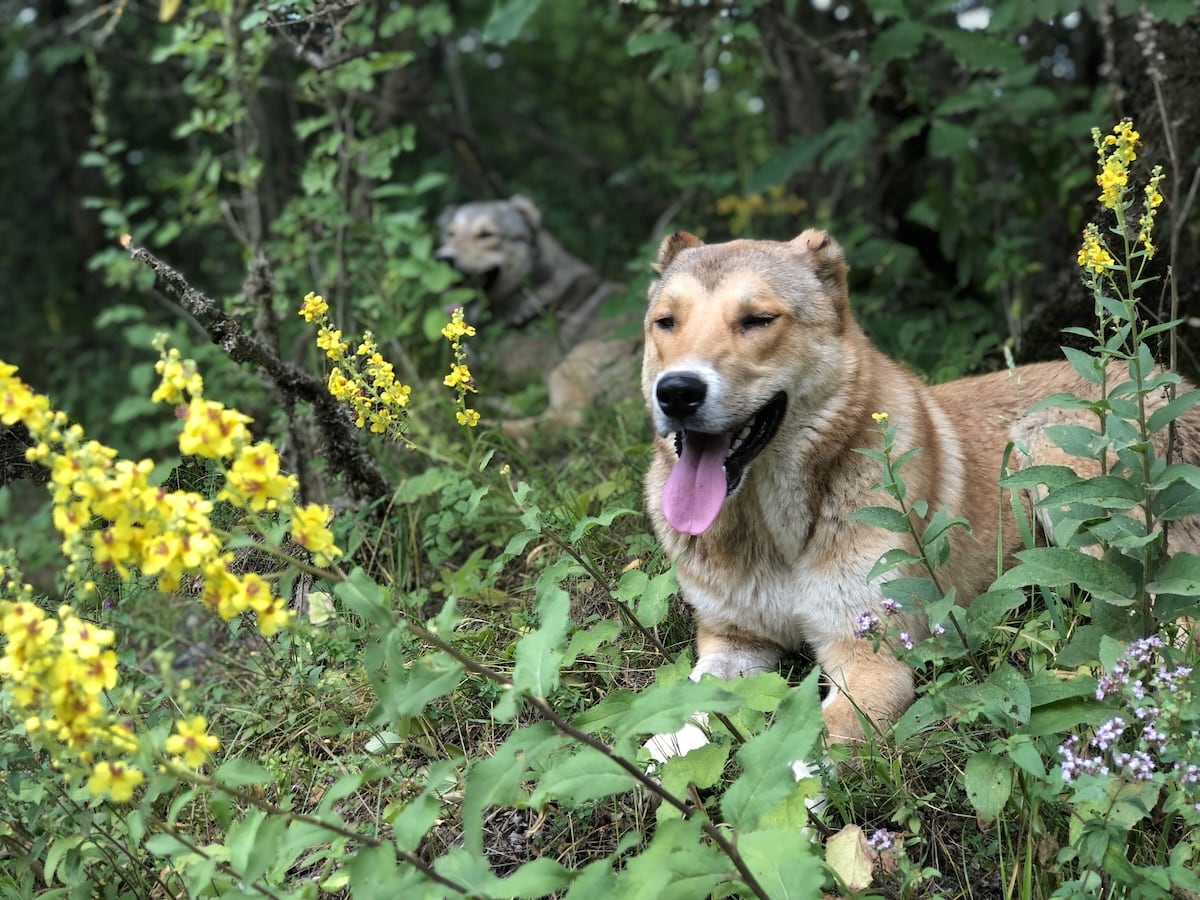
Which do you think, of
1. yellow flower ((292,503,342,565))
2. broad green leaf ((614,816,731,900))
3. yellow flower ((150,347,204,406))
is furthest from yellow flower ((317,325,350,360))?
broad green leaf ((614,816,731,900))

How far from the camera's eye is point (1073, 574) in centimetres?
241

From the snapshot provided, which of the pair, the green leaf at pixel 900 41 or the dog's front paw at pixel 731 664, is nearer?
the dog's front paw at pixel 731 664

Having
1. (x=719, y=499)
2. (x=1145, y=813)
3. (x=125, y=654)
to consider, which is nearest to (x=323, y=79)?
(x=719, y=499)

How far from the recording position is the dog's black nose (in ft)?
9.37

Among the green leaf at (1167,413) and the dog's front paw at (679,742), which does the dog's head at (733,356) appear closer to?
the dog's front paw at (679,742)

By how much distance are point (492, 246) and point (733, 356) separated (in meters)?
4.95

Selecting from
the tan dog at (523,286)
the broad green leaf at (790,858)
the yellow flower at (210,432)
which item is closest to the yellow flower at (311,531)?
the yellow flower at (210,432)

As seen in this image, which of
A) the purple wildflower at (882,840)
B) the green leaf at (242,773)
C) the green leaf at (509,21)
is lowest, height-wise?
the purple wildflower at (882,840)

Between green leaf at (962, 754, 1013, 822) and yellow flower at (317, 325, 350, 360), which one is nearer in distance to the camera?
green leaf at (962, 754, 1013, 822)

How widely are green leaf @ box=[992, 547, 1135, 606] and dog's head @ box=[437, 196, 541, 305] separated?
18.1 ft

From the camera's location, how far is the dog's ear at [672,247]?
3.63m

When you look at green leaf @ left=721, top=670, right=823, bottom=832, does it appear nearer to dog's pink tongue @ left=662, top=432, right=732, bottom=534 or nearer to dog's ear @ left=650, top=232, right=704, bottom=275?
dog's pink tongue @ left=662, top=432, right=732, bottom=534

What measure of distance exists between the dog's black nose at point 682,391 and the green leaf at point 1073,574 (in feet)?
2.90

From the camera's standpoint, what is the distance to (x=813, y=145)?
5375mm
